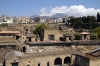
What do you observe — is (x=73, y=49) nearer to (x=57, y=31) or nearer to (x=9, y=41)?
(x=57, y=31)

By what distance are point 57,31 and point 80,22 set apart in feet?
125

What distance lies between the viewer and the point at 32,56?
882 inches

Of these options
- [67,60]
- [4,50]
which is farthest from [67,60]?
[4,50]

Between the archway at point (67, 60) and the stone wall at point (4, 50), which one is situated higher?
the stone wall at point (4, 50)

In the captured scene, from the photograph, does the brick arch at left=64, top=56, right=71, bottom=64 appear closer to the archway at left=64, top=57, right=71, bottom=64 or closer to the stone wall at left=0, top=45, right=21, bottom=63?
the archway at left=64, top=57, right=71, bottom=64

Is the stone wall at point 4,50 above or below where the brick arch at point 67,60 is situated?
above

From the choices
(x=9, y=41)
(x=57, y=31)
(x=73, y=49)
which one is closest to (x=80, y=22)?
(x=57, y=31)

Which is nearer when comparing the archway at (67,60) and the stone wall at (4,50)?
the stone wall at (4,50)

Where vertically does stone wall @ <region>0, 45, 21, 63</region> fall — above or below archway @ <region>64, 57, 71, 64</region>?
above

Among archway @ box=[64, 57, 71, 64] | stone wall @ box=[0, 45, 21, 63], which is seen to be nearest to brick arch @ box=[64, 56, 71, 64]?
archway @ box=[64, 57, 71, 64]

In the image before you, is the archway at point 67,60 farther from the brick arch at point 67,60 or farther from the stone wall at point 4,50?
the stone wall at point 4,50

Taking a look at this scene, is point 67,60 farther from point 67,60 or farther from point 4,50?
point 4,50

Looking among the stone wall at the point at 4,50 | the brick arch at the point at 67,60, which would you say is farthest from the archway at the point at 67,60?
the stone wall at the point at 4,50

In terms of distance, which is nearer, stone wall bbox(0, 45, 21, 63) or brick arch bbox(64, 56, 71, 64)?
stone wall bbox(0, 45, 21, 63)
